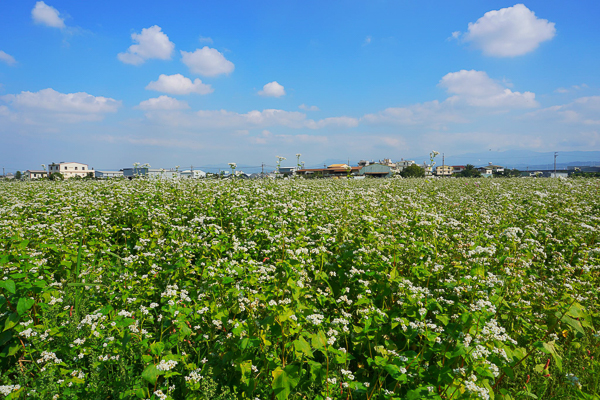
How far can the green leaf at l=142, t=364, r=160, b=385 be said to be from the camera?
7.16 ft

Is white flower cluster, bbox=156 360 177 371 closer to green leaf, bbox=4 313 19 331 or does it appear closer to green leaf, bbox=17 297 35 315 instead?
green leaf, bbox=17 297 35 315

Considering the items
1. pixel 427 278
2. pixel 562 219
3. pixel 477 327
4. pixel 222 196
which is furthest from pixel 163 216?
pixel 562 219

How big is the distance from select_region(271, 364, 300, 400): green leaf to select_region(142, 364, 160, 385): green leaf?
0.93 m

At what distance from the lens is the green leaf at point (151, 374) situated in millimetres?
2182

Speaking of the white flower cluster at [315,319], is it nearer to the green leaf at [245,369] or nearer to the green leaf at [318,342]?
the green leaf at [318,342]

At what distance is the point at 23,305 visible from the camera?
2811mm

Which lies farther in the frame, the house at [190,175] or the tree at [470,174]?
the tree at [470,174]

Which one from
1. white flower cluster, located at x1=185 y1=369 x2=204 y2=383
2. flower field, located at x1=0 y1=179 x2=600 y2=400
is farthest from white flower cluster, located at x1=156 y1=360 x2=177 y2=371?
white flower cluster, located at x1=185 y1=369 x2=204 y2=383

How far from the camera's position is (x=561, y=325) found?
11.8ft

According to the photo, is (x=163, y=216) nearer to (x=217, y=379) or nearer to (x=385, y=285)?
(x=217, y=379)

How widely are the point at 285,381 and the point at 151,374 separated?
107 cm

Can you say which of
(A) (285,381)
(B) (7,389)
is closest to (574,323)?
(A) (285,381)

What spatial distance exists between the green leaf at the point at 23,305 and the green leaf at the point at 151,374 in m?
1.58

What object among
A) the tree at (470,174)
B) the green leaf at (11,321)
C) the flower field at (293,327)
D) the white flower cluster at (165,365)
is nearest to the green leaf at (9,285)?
the flower field at (293,327)
